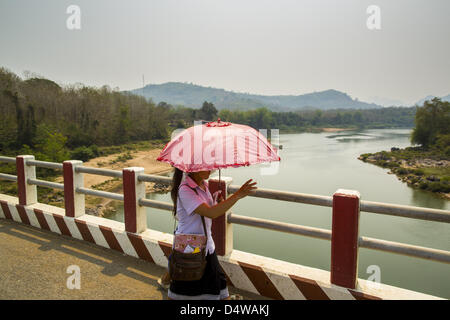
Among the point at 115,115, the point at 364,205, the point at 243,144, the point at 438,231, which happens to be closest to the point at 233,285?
the point at 364,205

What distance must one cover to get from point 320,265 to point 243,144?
1416 cm

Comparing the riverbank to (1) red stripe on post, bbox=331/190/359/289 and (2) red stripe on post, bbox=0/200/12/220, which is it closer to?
(1) red stripe on post, bbox=331/190/359/289

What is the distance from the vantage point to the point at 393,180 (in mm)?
38000

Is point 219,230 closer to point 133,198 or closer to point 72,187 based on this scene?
point 133,198

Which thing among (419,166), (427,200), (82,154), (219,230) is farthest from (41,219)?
(419,166)

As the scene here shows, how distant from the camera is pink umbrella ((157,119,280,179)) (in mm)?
1912

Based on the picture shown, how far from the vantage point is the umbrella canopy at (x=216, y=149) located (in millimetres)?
1912

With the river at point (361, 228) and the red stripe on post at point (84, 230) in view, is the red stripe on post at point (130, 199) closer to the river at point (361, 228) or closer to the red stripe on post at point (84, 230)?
the red stripe on post at point (84, 230)

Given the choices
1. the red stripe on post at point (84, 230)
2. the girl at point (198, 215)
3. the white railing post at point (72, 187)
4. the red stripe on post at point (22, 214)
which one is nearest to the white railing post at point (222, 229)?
the girl at point (198, 215)

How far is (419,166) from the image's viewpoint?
4756cm

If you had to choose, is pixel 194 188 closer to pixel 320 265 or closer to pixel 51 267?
pixel 51 267

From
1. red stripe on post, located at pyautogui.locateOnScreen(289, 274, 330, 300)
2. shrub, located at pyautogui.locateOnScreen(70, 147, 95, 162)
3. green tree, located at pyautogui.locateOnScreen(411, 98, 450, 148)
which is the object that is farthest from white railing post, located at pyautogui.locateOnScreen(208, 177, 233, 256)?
green tree, located at pyautogui.locateOnScreen(411, 98, 450, 148)

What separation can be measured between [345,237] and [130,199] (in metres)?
2.39
